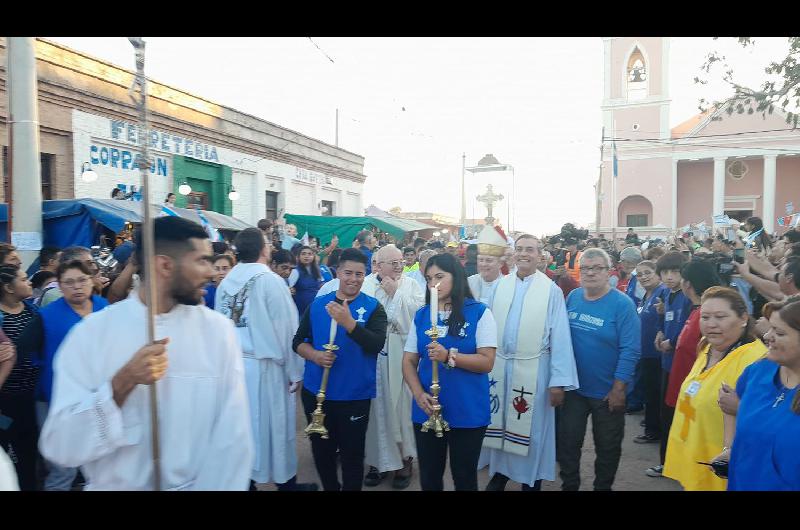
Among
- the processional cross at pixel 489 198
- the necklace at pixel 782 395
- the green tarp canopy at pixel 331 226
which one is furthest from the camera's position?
the green tarp canopy at pixel 331 226

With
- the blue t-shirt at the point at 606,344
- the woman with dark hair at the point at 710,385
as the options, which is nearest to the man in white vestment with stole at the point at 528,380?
the blue t-shirt at the point at 606,344

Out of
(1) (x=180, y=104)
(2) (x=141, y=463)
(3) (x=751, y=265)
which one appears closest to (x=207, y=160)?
(1) (x=180, y=104)

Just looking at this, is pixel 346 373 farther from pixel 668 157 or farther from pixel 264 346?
pixel 668 157

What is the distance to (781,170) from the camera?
117 feet

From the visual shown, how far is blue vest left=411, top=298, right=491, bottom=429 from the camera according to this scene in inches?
147

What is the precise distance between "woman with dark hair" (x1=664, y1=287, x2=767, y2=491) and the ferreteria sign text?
39.5 feet

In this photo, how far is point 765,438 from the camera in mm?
2537

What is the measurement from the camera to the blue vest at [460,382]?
3742 mm

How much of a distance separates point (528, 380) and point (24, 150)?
19.4 feet

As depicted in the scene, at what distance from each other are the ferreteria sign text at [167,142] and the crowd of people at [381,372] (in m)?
8.00

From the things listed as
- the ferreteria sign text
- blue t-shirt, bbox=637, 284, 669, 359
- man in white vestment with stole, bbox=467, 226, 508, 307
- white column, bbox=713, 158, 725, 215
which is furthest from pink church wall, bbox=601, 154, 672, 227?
man in white vestment with stole, bbox=467, 226, 508, 307

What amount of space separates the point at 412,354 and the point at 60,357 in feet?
7.46

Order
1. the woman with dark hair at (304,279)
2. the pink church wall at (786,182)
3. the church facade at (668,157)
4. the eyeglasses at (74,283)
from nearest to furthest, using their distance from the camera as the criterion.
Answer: the eyeglasses at (74,283) < the woman with dark hair at (304,279) < the church facade at (668,157) < the pink church wall at (786,182)

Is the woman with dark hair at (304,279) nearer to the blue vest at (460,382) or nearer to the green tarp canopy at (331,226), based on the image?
the blue vest at (460,382)
